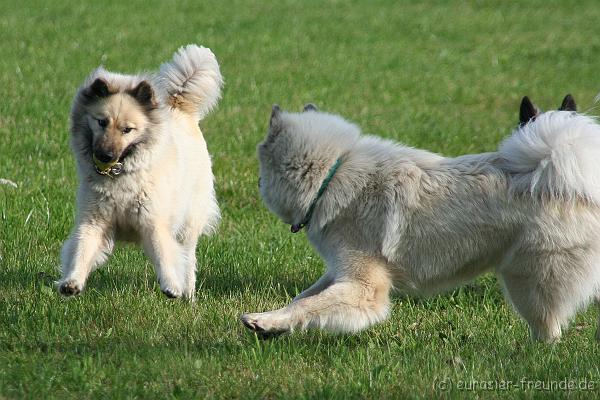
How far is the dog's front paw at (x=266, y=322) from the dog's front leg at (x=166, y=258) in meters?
0.73

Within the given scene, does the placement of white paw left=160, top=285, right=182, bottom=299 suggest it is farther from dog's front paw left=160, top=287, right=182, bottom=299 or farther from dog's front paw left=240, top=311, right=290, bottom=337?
dog's front paw left=240, top=311, right=290, bottom=337

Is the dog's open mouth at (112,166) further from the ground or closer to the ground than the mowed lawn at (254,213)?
further from the ground

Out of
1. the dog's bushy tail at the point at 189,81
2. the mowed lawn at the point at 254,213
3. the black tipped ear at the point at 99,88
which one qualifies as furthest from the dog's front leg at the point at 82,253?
the dog's bushy tail at the point at 189,81

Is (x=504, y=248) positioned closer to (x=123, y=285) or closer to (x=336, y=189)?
(x=336, y=189)

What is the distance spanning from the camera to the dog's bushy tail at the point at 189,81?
7.11 metres

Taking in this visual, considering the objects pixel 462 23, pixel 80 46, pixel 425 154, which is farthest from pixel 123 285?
pixel 462 23

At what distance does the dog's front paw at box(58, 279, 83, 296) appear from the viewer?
5.25m

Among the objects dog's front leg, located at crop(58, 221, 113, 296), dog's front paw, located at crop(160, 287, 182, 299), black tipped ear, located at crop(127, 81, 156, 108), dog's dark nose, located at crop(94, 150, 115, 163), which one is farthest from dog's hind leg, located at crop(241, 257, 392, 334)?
black tipped ear, located at crop(127, 81, 156, 108)

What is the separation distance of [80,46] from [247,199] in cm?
838

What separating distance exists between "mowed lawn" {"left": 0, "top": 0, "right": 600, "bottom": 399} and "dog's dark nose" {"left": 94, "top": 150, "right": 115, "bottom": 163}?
2.97 ft

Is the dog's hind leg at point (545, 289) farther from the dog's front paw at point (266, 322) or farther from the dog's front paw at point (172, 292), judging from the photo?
the dog's front paw at point (172, 292)

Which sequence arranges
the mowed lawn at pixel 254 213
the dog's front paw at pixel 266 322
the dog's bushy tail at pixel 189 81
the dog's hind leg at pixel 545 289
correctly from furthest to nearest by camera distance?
the dog's bushy tail at pixel 189 81, the dog's hind leg at pixel 545 289, the dog's front paw at pixel 266 322, the mowed lawn at pixel 254 213

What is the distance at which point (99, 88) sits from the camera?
18.8 feet

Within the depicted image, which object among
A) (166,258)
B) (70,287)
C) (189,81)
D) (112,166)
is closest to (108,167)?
(112,166)
